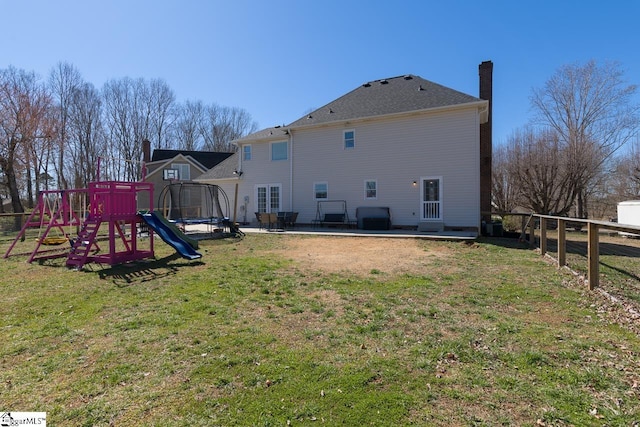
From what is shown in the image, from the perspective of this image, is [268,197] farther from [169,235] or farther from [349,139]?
[169,235]

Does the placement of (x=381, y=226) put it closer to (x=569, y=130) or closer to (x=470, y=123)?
(x=470, y=123)

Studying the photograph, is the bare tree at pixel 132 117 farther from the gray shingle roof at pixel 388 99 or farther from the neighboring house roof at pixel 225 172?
the gray shingle roof at pixel 388 99

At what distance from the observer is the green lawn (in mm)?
2293

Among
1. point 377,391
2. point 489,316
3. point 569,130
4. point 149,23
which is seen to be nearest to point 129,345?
point 377,391

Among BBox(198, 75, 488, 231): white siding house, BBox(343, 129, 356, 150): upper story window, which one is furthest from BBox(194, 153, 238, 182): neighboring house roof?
BBox(343, 129, 356, 150): upper story window

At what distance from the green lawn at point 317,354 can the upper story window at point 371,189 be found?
410 inches

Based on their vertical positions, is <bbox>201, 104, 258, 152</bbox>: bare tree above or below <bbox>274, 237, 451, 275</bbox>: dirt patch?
above

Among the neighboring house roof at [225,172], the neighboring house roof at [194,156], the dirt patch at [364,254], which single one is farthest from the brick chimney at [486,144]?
the neighboring house roof at [194,156]

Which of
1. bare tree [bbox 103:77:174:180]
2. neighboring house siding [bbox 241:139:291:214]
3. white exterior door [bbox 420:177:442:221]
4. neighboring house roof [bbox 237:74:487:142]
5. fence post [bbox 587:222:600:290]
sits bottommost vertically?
fence post [bbox 587:222:600:290]

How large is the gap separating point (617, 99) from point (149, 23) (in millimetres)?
32261

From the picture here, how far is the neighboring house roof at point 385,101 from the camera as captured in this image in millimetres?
14745

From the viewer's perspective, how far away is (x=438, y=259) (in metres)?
8.42

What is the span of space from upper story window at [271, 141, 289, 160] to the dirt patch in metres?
7.85

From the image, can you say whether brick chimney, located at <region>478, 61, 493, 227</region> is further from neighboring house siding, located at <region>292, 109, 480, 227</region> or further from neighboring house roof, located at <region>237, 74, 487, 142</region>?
neighboring house siding, located at <region>292, 109, 480, 227</region>
